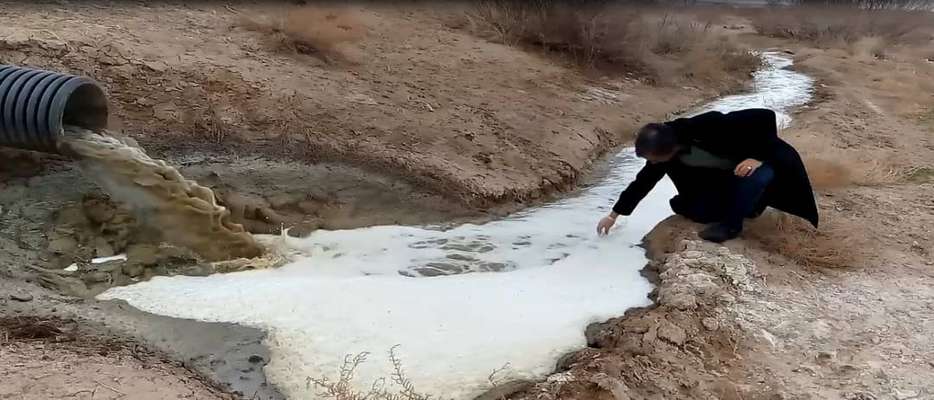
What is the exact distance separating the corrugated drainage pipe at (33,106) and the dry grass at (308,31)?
383 centimetres

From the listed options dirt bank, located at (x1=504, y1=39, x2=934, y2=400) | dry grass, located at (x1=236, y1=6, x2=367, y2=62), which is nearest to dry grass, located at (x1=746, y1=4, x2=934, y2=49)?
dry grass, located at (x1=236, y1=6, x2=367, y2=62)

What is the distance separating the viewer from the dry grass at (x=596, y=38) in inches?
519

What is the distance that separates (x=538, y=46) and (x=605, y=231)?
7422mm

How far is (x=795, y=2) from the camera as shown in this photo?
2766cm

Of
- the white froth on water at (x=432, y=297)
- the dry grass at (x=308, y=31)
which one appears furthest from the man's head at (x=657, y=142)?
the dry grass at (x=308, y=31)

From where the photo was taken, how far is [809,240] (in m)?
5.71

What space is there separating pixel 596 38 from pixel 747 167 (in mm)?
8684

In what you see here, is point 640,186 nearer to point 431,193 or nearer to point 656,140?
point 656,140

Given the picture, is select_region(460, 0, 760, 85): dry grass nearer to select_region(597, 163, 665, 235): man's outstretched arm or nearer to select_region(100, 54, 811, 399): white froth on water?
select_region(100, 54, 811, 399): white froth on water

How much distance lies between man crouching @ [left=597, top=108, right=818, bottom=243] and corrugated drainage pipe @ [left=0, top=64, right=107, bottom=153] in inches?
149

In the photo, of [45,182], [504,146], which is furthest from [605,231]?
[45,182]

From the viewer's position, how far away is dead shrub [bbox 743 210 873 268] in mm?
5496

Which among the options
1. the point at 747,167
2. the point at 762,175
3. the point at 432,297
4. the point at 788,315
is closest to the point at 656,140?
the point at 747,167

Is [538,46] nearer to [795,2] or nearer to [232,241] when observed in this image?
[232,241]
